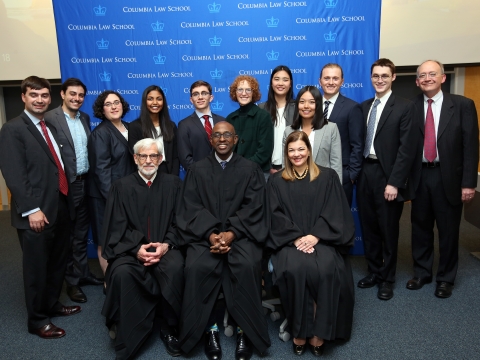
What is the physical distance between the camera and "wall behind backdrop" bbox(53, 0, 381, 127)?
183 inches

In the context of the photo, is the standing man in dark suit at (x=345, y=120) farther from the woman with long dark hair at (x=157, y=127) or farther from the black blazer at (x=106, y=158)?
the black blazer at (x=106, y=158)

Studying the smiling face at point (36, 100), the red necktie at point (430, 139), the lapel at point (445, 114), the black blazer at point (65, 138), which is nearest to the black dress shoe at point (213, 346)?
the black blazer at point (65, 138)

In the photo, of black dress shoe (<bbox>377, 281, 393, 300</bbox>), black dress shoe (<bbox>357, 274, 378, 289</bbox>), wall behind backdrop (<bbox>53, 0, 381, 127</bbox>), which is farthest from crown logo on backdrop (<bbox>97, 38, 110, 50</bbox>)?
black dress shoe (<bbox>377, 281, 393, 300</bbox>)

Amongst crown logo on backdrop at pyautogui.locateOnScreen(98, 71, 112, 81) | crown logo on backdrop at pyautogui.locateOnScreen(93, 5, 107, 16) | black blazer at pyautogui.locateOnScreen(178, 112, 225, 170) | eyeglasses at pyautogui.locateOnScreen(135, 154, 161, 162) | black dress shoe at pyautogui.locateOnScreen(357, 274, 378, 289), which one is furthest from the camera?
crown logo on backdrop at pyautogui.locateOnScreen(98, 71, 112, 81)

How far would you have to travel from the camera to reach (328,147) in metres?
3.62

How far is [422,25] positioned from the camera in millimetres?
5992

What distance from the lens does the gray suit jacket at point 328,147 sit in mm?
3602

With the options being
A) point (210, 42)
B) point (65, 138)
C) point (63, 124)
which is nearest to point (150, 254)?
point (65, 138)

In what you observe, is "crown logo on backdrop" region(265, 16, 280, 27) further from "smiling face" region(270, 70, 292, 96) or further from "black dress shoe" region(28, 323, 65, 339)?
"black dress shoe" region(28, 323, 65, 339)

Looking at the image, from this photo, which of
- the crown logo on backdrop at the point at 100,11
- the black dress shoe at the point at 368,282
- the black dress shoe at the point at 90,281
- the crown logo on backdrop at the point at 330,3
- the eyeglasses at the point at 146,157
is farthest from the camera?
the crown logo on backdrop at the point at 100,11

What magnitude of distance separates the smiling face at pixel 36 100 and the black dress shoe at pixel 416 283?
11.9 feet

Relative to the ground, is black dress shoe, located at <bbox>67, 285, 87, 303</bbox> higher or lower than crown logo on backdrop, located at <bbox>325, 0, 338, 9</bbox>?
lower

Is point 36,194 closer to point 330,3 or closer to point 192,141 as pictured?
point 192,141

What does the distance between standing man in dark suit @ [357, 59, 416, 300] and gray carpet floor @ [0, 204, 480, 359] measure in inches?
11.7
